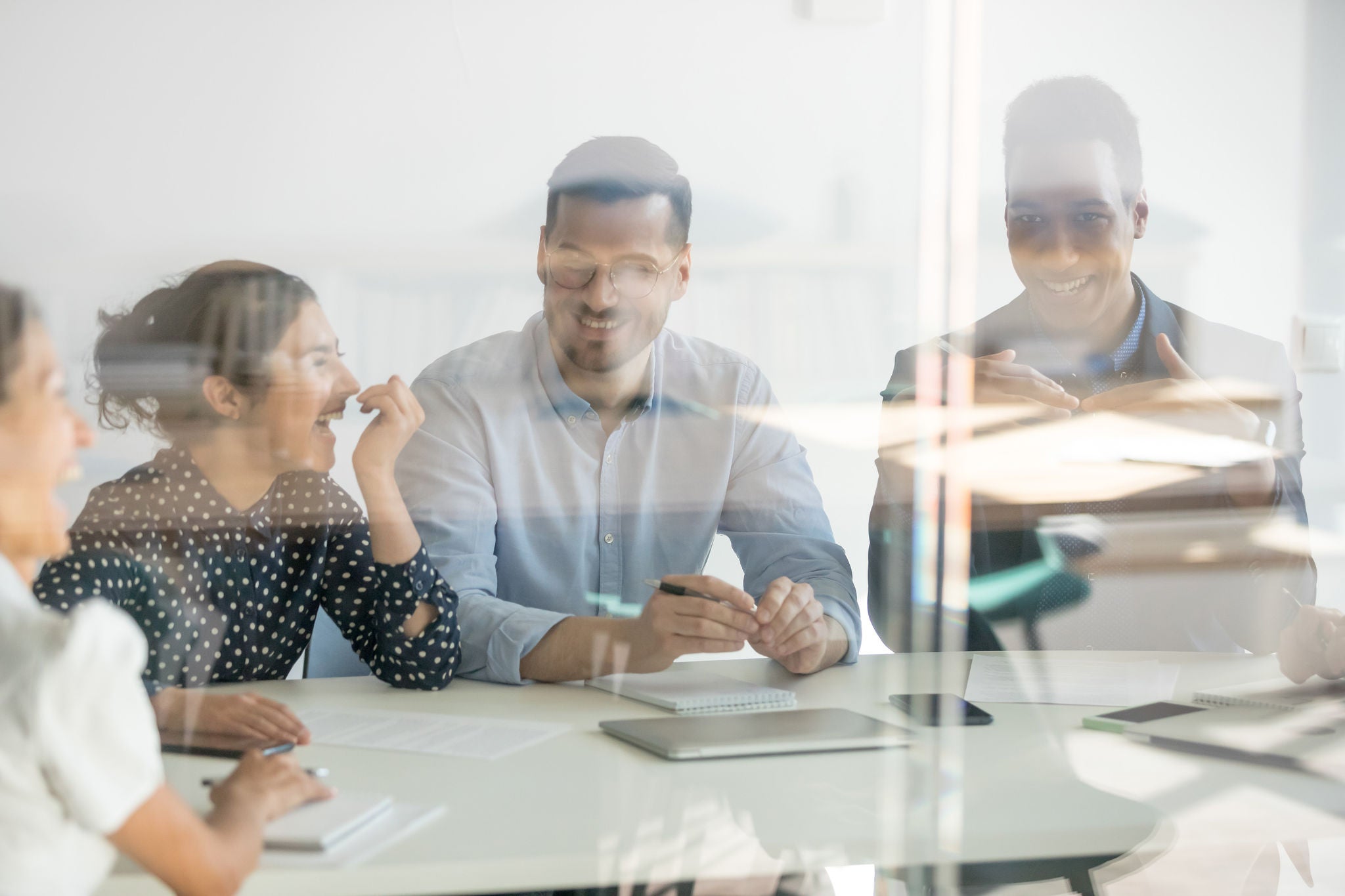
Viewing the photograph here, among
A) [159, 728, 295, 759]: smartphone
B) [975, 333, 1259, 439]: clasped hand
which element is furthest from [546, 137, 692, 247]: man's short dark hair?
[159, 728, 295, 759]: smartphone

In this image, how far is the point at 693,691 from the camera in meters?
1.12

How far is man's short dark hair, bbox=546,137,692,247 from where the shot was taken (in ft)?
3.71

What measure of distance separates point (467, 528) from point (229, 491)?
14.5 inches

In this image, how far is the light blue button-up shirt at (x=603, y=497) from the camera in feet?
4.08

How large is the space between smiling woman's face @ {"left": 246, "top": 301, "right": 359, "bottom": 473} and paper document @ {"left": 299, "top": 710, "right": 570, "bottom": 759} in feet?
0.79

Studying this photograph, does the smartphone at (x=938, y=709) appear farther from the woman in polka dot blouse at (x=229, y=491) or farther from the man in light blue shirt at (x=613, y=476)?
the woman in polka dot blouse at (x=229, y=491)

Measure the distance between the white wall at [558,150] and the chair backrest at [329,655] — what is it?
0.94 ft

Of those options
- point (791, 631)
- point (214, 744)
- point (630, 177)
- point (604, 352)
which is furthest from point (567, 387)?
point (214, 744)

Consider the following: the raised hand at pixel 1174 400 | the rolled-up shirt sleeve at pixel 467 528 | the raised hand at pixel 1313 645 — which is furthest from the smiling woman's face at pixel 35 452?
the raised hand at pixel 1313 645

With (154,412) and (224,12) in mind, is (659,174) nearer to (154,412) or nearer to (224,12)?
(224,12)

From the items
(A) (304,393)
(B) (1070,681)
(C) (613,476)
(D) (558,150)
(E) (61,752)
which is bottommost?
(B) (1070,681)

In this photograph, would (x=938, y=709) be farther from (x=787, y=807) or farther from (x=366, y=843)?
(x=366, y=843)

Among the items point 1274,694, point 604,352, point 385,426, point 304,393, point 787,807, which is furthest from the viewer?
point 604,352

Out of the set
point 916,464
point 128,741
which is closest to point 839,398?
point 916,464
